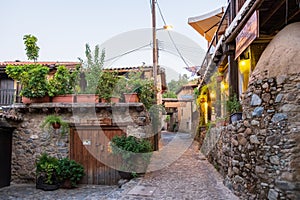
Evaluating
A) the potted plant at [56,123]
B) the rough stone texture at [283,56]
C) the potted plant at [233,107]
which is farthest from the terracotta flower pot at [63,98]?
the rough stone texture at [283,56]

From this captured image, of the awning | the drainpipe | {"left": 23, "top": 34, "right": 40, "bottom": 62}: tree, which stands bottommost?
the drainpipe

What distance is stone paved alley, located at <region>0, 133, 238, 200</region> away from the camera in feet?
18.2

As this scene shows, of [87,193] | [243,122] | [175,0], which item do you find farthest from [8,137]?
[175,0]

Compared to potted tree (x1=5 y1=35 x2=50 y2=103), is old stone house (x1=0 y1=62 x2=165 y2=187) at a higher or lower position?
lower

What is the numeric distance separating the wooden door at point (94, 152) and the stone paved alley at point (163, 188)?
1.14 feet

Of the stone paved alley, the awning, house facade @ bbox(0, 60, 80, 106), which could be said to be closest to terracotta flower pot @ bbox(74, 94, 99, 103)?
the stone paved alley

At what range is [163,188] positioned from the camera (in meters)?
6.08

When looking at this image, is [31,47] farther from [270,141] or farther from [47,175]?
[270,141]

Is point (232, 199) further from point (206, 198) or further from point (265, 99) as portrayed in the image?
point (265, 99)

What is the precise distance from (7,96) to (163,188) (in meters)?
8.67

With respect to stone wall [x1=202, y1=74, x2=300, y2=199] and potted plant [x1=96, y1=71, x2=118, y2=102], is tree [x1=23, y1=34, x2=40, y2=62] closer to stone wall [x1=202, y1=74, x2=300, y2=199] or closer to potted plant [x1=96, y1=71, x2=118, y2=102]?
potted plant [x1=96, y1=71, x2=118, y2=102]

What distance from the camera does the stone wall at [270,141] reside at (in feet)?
11.7

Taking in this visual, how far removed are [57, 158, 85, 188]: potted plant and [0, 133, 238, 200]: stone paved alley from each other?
10.1 inches

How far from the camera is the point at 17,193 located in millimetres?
7512
